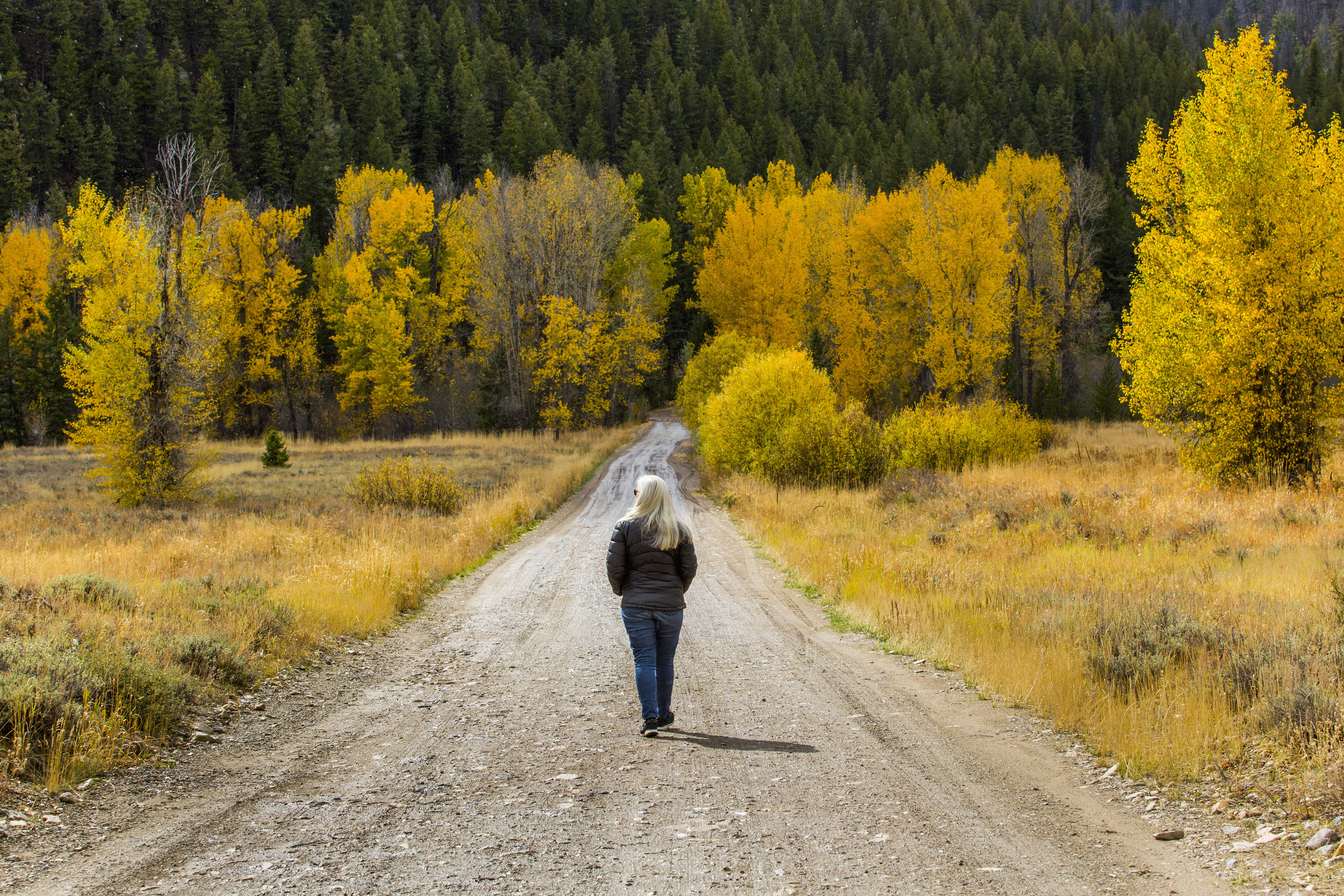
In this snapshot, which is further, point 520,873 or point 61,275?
point 61,275

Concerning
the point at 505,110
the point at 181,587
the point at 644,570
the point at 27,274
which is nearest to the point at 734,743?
the point at 644,570

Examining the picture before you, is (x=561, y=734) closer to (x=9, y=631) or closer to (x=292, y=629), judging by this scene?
(x=292, y=629)

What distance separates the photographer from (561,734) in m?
6.66

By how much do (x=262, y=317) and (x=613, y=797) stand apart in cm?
5065

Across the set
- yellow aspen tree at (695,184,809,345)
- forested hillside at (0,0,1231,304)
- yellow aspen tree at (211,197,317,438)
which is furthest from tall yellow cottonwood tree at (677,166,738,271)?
yellow aspen tree at (211,197,317,438)

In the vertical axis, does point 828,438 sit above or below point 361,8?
below

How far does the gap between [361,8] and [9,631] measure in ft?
335

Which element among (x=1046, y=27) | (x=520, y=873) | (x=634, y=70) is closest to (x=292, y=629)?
(x=520, y=873)

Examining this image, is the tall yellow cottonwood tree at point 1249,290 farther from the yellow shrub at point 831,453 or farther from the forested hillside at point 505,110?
the forested hillside at point 505,110

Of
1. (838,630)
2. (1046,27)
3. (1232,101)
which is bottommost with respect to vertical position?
(838,630)

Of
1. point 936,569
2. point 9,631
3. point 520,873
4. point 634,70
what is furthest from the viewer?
point 634,70

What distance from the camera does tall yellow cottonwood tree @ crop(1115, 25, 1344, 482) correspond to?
61.0 feet

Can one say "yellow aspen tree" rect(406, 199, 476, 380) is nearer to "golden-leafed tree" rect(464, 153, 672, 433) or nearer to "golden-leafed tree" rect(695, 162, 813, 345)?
"golden-leafed tree" rect(464, 153, 672, 433)

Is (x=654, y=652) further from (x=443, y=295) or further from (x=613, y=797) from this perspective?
(x=443, y=295)
